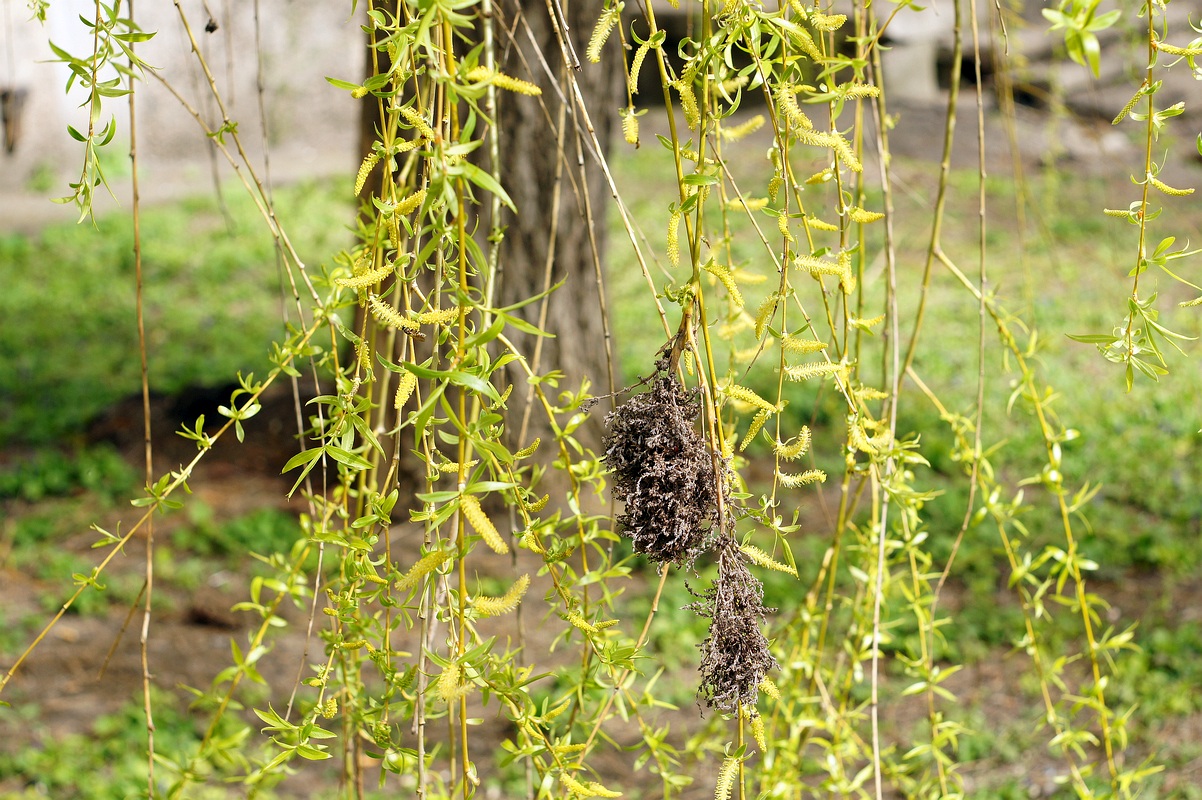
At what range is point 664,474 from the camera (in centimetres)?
89

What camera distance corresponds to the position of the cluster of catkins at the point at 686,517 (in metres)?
0.87

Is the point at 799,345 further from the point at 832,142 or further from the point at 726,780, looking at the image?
the point at 726,780

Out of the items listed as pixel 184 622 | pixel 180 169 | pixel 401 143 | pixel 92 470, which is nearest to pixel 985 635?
pixel 184 622

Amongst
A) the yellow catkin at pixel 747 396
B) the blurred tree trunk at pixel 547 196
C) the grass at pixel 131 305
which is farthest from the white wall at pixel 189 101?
the yellow catkin at pixel 747 396

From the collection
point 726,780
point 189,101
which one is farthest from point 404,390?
point 189,101

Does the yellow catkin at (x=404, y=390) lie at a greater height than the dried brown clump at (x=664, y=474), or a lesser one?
greater

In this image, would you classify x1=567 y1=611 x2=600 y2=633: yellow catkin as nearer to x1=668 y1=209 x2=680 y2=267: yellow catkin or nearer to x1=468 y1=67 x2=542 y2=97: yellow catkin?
x1=668 y1=209 x2=680 y2=267: yellow catkin

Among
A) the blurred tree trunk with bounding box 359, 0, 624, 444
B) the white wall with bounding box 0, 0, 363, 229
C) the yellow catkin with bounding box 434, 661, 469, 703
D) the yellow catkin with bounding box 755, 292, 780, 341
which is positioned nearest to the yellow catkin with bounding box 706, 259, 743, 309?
the yellow catkin with bounding box 755, 292, 780, 341

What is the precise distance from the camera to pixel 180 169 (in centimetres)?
795

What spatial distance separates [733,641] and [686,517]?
109 millimetres

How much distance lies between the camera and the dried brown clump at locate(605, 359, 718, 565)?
2.91ft

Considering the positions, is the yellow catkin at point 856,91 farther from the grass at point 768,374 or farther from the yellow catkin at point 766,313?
the grass at point 768,374

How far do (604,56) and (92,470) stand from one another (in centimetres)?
229

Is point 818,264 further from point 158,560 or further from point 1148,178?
point 158,560
